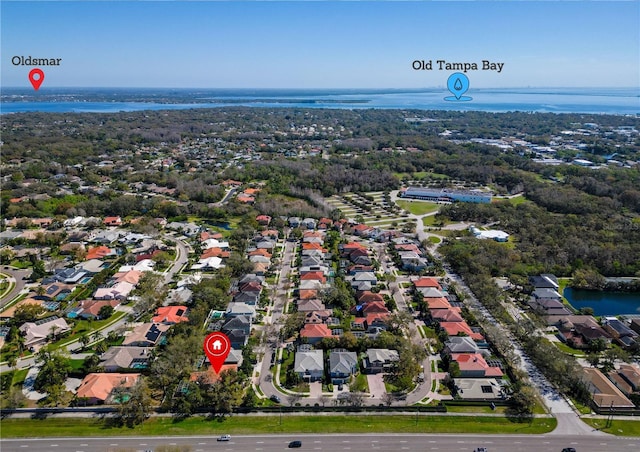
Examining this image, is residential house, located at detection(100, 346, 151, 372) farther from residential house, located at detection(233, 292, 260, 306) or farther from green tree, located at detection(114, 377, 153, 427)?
residential house, located at detection(233, 292, 260, 306)

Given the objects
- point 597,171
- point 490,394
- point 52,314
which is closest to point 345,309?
point 490,394

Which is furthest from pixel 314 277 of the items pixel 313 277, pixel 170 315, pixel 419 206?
pixel 419 206

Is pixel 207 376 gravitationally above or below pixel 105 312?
below

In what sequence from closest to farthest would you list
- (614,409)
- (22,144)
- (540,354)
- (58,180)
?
(614,409) → (540,354) → (58,180) → (22,144)

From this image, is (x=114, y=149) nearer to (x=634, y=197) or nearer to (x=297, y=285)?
(x=297, y=285)

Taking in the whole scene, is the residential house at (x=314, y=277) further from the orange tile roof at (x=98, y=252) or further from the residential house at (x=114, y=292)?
the orange tile roof at (x=98, y=252)

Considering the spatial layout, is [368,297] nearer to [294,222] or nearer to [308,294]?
[308,294]

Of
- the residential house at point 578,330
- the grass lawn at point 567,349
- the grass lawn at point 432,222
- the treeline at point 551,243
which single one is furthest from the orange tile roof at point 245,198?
the grass lawn at point 567,349
